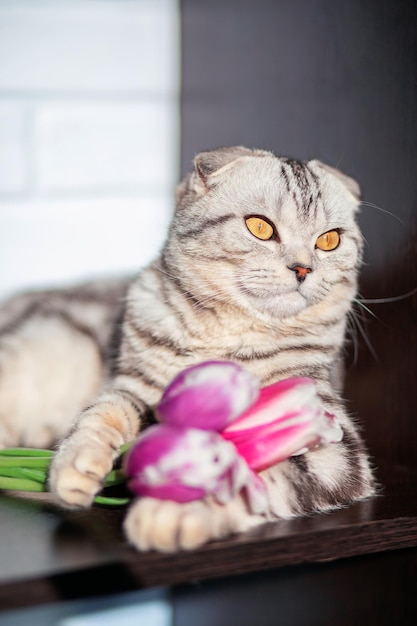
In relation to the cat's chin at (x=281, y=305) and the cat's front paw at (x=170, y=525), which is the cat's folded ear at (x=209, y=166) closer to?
the cat's chin at (x=281, y=305)

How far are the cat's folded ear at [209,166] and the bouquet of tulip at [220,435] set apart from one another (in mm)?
443

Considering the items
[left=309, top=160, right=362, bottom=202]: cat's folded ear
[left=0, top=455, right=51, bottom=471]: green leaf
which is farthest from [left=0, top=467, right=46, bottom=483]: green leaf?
[left=309, top=160, right=362, bottom=202]: cat's folded ear

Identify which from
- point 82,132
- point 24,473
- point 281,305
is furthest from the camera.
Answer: point 82,132

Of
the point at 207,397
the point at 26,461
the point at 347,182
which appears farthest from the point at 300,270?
the point at 26,461

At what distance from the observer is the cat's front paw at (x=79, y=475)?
2.60 ft

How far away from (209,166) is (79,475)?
21.8 inches

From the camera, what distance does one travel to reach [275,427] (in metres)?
0.79

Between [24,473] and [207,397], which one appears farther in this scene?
[24,473]

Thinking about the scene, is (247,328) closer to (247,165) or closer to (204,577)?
(247,165)

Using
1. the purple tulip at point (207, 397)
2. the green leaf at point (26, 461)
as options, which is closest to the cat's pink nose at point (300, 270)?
the purple tulip at point (207, 397)

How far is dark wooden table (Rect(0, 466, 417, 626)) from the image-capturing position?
0.67 metres

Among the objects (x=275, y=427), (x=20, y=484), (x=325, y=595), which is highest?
(x=275, y=427)

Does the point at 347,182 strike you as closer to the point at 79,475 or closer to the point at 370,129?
the point at 370,129

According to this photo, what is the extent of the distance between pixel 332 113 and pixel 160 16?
964 mm
